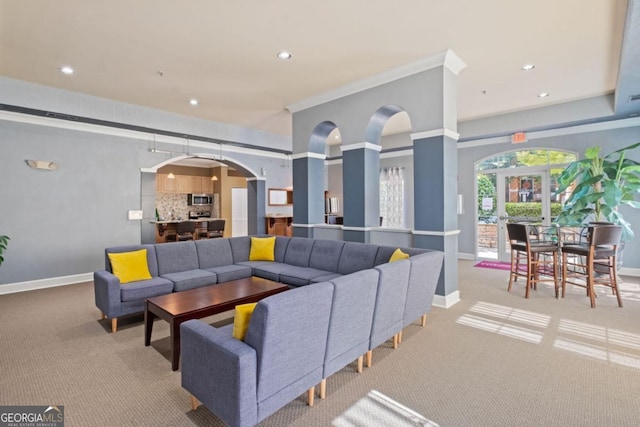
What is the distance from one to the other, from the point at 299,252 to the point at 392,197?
15.1 feet

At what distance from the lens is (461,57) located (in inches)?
161

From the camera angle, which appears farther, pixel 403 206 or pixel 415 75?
pixel 403 206

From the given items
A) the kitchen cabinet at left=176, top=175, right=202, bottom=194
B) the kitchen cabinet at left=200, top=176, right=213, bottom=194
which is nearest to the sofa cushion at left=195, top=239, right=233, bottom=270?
the kitchen cabinet at left=176, top=175, right=202, bottom=194

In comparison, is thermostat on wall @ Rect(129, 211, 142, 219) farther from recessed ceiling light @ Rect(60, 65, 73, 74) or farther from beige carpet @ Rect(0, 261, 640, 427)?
recessed ceiling light @ Rect(60, 65, 73, 74)

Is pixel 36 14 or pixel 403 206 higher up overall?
pixel 36 14

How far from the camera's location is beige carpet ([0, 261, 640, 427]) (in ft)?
6.73

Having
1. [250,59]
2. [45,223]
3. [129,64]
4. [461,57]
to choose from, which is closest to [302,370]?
[250,59]

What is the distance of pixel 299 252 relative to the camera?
479cm

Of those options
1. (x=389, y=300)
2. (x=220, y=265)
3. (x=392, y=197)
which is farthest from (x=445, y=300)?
(x=392, y=197)

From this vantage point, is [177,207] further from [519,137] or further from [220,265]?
[519,137]

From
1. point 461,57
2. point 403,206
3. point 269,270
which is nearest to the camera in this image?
point 461,57

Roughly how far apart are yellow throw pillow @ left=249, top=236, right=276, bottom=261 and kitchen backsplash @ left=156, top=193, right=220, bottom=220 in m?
6.44

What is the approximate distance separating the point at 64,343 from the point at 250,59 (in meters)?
3.78

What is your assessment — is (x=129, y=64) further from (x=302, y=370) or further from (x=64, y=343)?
(x=302, y=370)
